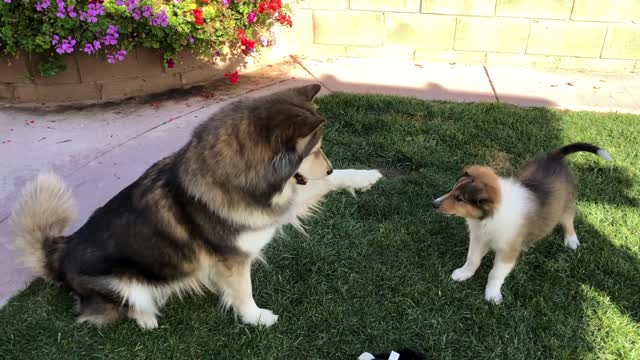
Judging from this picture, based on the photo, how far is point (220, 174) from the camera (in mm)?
2391

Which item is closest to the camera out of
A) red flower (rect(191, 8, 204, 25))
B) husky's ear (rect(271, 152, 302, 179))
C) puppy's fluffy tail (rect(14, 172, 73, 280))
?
husky's ear (rect(271, 152, 302, 179))

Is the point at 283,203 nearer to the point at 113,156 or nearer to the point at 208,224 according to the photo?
the point at 208,224

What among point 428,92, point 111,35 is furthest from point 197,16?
point 428,92

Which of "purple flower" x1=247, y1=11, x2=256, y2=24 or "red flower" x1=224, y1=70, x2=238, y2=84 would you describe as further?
"red flower" x1=224, y1=70, x2=238, y2=84

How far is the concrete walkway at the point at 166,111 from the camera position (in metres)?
4.04

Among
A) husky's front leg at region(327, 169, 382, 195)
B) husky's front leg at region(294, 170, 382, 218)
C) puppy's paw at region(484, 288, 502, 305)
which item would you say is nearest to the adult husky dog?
husky's front leg at region(294, 170, 382, 218)

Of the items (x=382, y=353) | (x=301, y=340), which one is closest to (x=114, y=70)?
(x=301, y=340)

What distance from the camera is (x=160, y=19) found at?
4789 millimetres

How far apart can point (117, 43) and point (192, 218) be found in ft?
10.5

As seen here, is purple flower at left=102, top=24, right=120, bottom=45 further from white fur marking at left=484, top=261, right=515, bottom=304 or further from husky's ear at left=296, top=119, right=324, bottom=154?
white fur marking at left=484, top=261, right=515, bottom=304

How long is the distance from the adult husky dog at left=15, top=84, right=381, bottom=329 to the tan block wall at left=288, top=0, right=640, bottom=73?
4.37 meters

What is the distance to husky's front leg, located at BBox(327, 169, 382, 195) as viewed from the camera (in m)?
4.10

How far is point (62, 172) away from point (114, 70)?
165 cm

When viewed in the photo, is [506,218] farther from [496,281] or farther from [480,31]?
[480,31]
